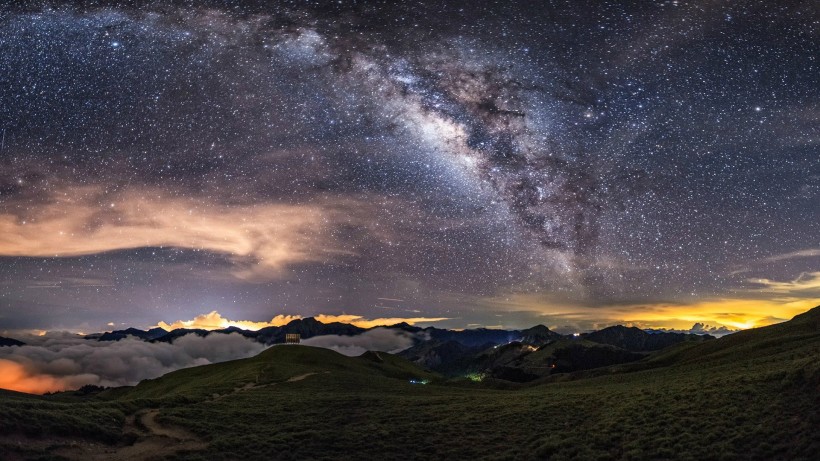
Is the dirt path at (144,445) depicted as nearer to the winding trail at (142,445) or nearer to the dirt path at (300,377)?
the winding trail at (142,445)

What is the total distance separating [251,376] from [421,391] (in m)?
31.0

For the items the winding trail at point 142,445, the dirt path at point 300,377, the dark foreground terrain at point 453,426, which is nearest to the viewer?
the dark foreground terrain at point 453,426

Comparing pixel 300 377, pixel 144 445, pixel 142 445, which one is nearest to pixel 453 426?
pixel 144 445

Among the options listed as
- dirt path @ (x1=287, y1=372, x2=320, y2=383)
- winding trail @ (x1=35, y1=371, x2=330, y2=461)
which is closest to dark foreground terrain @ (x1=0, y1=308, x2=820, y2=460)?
winding trail @ (x1=35, y1=371, x2=330, y2=461)

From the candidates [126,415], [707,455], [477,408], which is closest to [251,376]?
[126,415]

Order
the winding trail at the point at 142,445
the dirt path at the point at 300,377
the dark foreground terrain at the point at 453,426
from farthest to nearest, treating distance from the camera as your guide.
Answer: the dirt path at the point at 300,377 < the winding trail at the point at 142,445 < the dark foreground terrain at the point at 453,426

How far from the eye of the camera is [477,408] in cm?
4247

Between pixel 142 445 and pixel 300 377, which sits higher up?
pixel 142 445

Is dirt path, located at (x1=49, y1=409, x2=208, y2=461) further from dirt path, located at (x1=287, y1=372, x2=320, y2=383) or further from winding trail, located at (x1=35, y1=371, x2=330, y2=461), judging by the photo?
dirt path, located at (x1=287, y1=372, x2=320, y2=383)

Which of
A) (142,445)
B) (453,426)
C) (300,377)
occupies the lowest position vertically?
(300,377)

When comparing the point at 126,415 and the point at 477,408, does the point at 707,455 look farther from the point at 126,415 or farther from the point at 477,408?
the point at 126,415

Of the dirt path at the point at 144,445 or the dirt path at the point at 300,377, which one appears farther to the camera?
the dirt path at the point at 300,377

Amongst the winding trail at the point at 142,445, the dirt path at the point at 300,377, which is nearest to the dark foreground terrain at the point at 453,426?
the winding trail at the point at 142,445

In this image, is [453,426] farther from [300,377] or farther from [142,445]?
[300,377]
